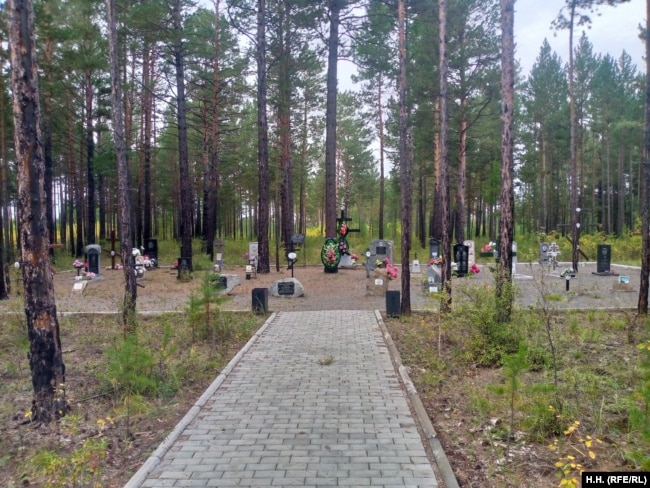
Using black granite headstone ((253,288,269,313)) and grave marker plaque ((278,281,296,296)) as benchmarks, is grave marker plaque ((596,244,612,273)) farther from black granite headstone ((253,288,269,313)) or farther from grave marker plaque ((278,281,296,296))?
black granite headstone ((253,288,269,313))

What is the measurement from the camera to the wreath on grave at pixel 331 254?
19.5 metres

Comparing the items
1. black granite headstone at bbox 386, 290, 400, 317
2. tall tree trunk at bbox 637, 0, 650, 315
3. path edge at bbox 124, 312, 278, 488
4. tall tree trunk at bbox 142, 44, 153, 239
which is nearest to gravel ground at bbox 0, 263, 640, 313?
tall tree trunk at bbox 637, 0, 650, 315

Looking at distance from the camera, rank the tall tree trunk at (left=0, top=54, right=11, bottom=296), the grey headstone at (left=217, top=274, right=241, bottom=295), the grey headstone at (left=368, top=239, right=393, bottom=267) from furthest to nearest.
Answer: the grey headstone at (left=368, top=239, right=393, bottom=267) → the grey headstone at (left=217, top=274, right=241, bottom=295) → the tall tree trunk at (left=0, top=54, right=11, bottom=296)

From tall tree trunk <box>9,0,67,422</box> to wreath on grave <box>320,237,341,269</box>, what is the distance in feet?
47.7

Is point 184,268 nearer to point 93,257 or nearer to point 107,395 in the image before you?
point 93,257

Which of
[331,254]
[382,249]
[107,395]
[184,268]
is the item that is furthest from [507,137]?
[184,268]

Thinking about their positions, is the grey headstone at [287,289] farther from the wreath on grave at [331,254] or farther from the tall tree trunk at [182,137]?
the tall tree trunk at [182,137]

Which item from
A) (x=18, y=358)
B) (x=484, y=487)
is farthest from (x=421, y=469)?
(x=18, y=358)

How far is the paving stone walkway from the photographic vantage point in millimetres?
3824

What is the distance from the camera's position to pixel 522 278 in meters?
18.7

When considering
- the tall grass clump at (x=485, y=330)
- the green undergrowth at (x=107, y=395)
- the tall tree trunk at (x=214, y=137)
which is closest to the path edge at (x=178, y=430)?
the green undergrowth at (x=107, y=395)

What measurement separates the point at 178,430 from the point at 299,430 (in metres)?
1.23

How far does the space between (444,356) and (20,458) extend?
233 inches

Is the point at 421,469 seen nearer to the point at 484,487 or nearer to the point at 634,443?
the point at 484,487
